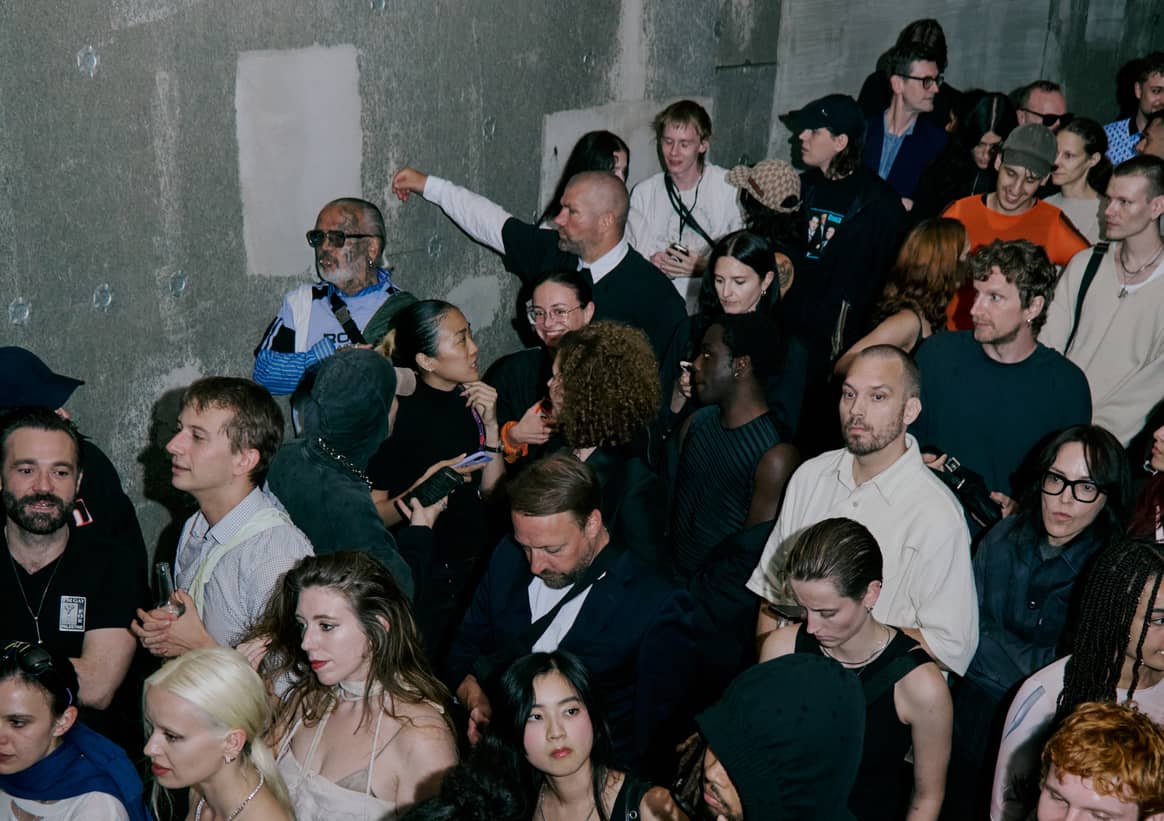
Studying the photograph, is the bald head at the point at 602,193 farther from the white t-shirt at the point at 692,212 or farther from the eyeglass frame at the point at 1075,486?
the eyeglass frame at the point at 1075,486

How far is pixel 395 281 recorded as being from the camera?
5.32 m

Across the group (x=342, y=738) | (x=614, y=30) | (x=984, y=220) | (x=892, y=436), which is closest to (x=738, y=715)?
(x=342, y=738)

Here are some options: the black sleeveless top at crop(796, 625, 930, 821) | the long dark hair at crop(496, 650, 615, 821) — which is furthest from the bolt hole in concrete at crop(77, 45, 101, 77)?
the black sleeveless top at crop(796, 625, 930, 821)

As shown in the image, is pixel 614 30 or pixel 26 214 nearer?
pixel 26 214

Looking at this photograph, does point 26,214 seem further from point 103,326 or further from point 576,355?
point 576,355

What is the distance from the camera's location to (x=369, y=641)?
2.97 m

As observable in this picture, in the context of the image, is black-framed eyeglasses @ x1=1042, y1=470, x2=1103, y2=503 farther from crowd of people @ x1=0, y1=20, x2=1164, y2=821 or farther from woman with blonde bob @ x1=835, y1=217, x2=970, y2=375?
woman with blonde bob @ x1=835, y1=217, x2=970, y2=375

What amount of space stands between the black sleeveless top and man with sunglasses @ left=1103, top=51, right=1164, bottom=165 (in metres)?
5.19

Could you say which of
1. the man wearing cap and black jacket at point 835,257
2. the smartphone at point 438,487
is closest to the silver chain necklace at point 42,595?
the smartphone at point 438,487

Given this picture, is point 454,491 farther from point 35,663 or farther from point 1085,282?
point 1085,282

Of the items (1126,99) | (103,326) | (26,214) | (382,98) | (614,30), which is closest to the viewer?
(26,214)

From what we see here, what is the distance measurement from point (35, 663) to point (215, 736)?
1.80ft

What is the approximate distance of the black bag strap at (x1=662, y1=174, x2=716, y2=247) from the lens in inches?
245

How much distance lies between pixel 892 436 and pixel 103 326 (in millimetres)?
2686
